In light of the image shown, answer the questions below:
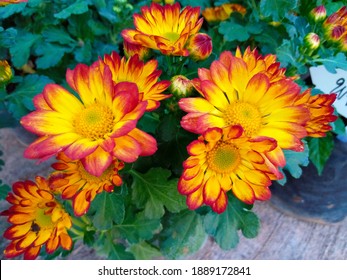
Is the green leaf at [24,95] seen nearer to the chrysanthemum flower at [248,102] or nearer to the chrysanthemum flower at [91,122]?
the chrysanthemum flower at [91,122]

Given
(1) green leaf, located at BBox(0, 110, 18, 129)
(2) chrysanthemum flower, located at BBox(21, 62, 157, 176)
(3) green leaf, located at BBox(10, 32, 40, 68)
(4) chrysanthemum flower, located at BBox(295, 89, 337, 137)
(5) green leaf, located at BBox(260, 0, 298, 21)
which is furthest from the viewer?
(3) green leaf, located at BBox(10, 32, 40, 68)

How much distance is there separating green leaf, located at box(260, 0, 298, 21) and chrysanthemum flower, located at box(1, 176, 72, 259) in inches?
17.2

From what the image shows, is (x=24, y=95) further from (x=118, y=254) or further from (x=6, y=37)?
(x=118, y=254)

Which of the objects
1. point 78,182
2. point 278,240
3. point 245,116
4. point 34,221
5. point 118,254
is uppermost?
point 245,116

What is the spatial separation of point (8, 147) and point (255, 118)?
82cm

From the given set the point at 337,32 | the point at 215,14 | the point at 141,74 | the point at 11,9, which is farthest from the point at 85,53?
the point at 337,32

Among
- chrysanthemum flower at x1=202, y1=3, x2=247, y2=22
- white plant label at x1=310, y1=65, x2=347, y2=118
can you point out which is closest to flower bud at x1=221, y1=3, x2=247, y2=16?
chrysanthemum flower at x1=202, y1=3, x2=247, y2=22

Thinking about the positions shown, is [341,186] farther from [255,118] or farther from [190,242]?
[255,118]

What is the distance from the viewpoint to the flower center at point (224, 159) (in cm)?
54

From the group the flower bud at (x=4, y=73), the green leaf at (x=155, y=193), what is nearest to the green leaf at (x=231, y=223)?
the green leaf at (x=155, y=193)

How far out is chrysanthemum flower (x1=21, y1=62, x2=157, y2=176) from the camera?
464 millimetres

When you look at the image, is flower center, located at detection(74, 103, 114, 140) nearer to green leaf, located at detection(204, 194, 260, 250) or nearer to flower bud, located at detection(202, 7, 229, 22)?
green leaf, located at detection(204, 194, 260, 250)

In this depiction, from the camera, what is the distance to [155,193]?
68cm

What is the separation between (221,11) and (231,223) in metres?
0.48
